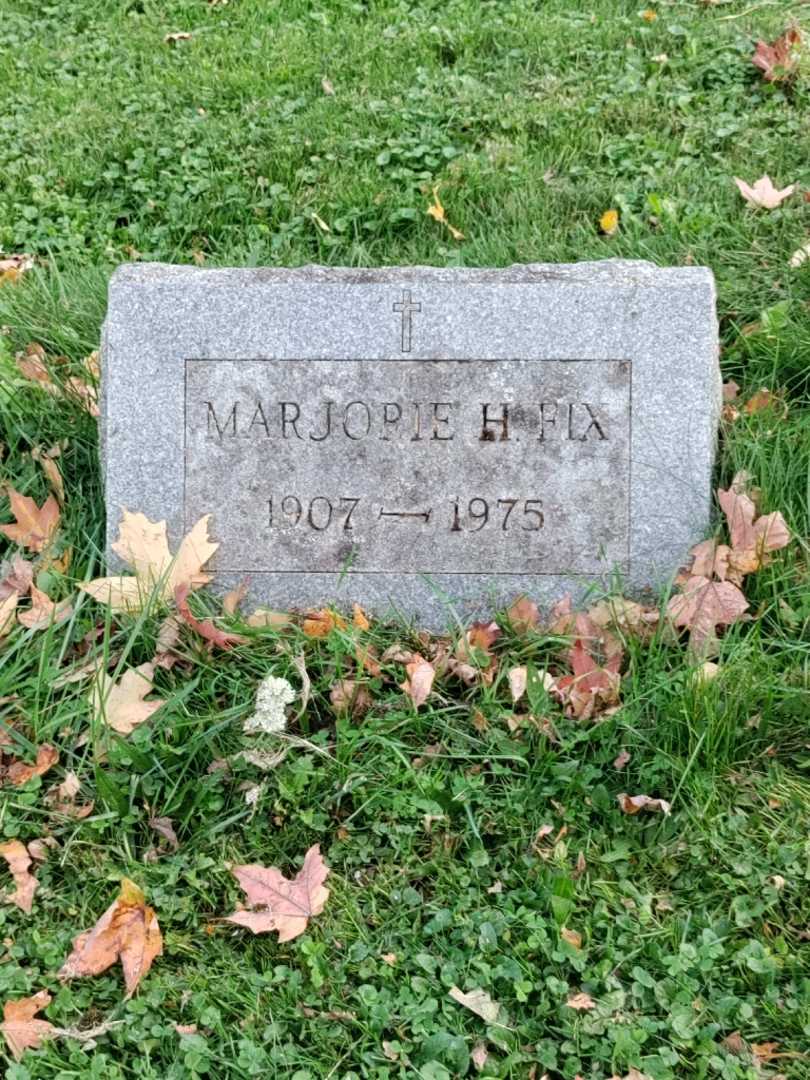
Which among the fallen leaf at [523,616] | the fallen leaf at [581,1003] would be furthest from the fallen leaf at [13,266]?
the fallen leaf at [581,1003]

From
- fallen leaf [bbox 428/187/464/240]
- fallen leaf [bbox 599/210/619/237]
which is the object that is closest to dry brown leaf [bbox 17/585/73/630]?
fallen leaf [bbox 428/187/464/240]

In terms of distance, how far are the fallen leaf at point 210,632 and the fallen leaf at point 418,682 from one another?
16.5 inches

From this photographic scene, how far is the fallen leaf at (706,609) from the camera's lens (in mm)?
2683

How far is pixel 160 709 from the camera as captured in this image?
2615 millimetres

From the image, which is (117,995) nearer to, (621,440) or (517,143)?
(621,440)

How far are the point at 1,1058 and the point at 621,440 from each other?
6.47 ft

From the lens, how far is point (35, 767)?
2547 mm

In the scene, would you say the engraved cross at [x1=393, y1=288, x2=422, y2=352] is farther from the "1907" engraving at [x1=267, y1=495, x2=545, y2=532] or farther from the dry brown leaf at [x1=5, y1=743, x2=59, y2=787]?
the dry brown leaf at [x1=5, y1=743, x2=59, y2=787]

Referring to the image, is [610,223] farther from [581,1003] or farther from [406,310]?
[581,1003]

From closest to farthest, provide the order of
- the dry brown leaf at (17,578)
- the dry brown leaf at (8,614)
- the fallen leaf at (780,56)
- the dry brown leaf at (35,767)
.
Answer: the dry brown leaf at (35,767), the dry brown leaf at (8,614), the dry brown leaf at (17,578), the fallen leaf at (780,56)

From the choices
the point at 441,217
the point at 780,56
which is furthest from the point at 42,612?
the point at 780,56

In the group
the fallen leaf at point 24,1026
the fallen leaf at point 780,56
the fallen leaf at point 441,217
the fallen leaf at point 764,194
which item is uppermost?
the fallen leaf at point 780,56

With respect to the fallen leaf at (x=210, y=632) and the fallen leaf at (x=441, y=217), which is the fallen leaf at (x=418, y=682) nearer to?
the fallen leaf at (x=210, y=632)

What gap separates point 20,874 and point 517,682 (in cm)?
114
